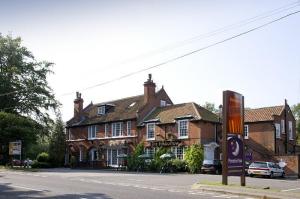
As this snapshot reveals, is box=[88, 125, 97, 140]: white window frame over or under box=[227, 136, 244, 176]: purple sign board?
over

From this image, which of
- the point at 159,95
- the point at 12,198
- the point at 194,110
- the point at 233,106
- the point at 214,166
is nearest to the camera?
the point at 12,198

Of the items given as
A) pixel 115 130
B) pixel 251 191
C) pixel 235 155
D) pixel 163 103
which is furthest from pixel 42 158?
pixel 251 191

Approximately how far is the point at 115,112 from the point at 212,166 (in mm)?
20073

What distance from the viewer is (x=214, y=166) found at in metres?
45.0

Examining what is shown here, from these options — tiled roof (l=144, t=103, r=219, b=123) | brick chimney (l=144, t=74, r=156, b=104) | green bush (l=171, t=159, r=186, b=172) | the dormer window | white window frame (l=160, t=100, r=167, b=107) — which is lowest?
green bush (l=171, t=159, r=186, b=172)

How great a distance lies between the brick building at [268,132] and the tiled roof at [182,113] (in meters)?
4.74

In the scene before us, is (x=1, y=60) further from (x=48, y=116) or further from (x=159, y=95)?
(x=159, y=95)

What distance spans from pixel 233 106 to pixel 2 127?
35118 mm

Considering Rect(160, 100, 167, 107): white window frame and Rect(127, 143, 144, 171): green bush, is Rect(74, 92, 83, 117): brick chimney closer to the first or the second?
Rect(160, 100, 167, 107): white window frame

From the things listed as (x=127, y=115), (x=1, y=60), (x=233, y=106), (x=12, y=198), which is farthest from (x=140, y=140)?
(x=12, y=198)

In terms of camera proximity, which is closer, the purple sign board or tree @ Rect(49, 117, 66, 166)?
the purple sign board

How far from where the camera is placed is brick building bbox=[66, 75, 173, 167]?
188 ft

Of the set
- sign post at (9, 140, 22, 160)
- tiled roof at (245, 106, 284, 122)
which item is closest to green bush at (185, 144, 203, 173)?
tiled roof at (245, 106, 284, 122)

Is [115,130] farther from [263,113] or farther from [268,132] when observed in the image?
[268,132]
